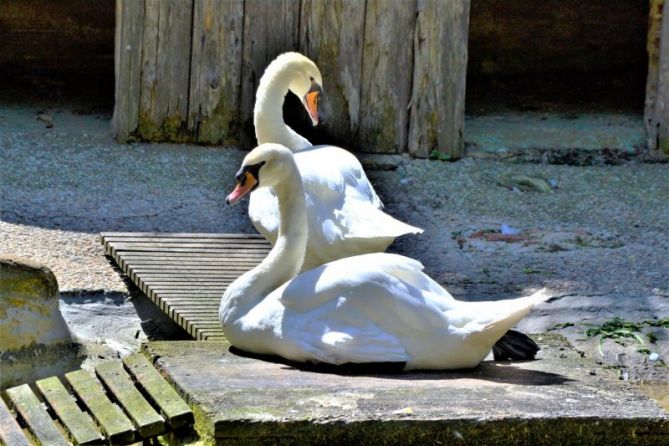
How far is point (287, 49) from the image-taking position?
8602 mm

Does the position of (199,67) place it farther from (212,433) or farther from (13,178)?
(212,433)

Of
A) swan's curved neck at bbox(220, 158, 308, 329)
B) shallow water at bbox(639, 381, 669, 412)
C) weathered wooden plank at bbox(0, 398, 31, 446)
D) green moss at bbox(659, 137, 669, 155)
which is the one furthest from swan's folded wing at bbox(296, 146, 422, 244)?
green moss at bbox(659, 137, 669, 155)

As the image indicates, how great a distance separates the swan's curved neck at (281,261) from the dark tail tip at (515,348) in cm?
84

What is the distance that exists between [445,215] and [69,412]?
11.5ft

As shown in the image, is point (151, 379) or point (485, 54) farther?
point (485, 54)

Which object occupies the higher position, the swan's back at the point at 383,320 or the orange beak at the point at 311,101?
the orange beak at the point at 311,101

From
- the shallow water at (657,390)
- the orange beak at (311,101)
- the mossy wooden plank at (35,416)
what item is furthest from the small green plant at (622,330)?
the mossy wooden plank at (35,416)

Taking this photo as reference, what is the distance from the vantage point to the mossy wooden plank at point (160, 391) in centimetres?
454

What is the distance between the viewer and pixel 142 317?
636 centimetres

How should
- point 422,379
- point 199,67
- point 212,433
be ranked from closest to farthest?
point 212,433
point 422,379
point 199,67

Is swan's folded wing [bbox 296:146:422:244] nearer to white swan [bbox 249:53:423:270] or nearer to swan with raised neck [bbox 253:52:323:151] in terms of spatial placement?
white swan [bbox 249:53:423:270]

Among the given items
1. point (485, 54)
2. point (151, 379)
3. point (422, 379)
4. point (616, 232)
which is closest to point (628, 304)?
point (616, 232)

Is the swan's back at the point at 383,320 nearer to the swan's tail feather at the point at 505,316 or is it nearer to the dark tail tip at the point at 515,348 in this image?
the swan's tail feather at the point at 505,316

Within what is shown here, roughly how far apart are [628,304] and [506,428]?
2.26m
